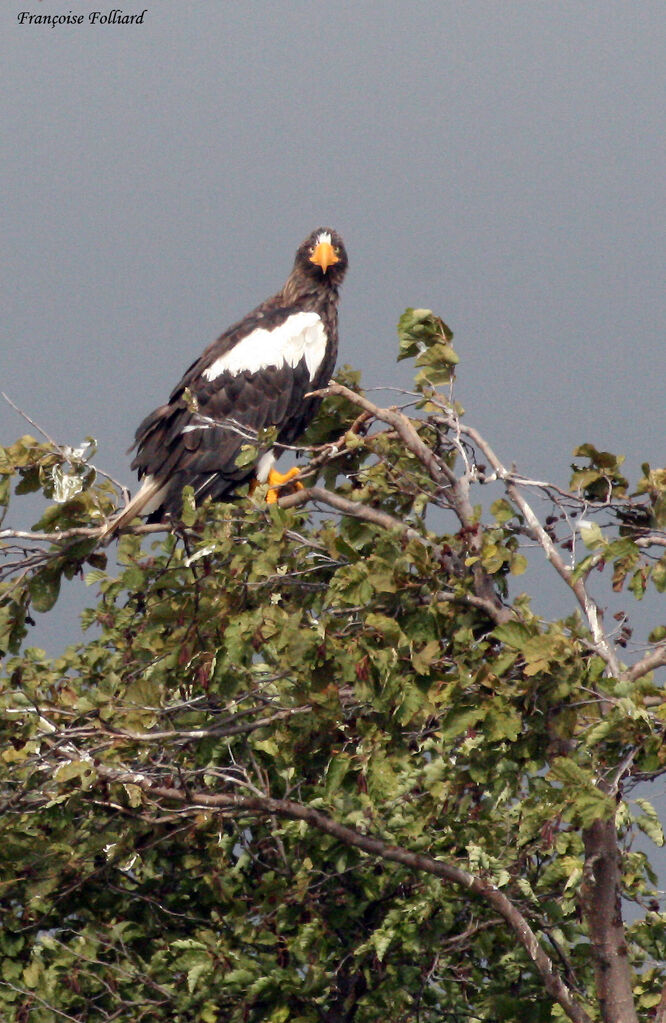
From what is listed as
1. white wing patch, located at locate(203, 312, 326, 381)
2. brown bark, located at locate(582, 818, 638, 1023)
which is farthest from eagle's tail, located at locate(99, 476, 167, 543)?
brown bark, located at locate(582, 818, 638, 1023)

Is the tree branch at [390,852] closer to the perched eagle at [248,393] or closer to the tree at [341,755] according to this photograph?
the tree at [341,755]

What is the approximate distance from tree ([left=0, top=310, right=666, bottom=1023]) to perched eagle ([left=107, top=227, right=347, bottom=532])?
1.40m

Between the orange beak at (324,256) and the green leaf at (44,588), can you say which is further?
the orange beak at (324,256)

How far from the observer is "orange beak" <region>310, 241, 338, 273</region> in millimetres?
10344

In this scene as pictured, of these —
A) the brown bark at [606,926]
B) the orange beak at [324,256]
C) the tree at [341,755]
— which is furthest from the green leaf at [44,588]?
the orange beak at [324,256]

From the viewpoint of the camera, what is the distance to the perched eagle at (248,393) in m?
9.05

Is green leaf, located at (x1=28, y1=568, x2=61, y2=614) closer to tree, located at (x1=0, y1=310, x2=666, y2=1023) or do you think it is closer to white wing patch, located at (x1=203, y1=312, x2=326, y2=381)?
tree, located at (x1=0, y1=310, x2=666, y2=1023)

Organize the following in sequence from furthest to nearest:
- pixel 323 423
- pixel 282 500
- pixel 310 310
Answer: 1. pixel 310 310
2. pixel 323 423
3. pixel 282 500

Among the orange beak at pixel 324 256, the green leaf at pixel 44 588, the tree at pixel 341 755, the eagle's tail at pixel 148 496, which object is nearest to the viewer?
the tree at pixel 341 755

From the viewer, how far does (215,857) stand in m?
7.17

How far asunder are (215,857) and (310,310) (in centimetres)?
467

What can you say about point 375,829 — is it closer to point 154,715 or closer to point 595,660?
point 154,715

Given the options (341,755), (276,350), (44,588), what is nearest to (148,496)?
(276,350)

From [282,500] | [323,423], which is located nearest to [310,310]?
[323,423]
